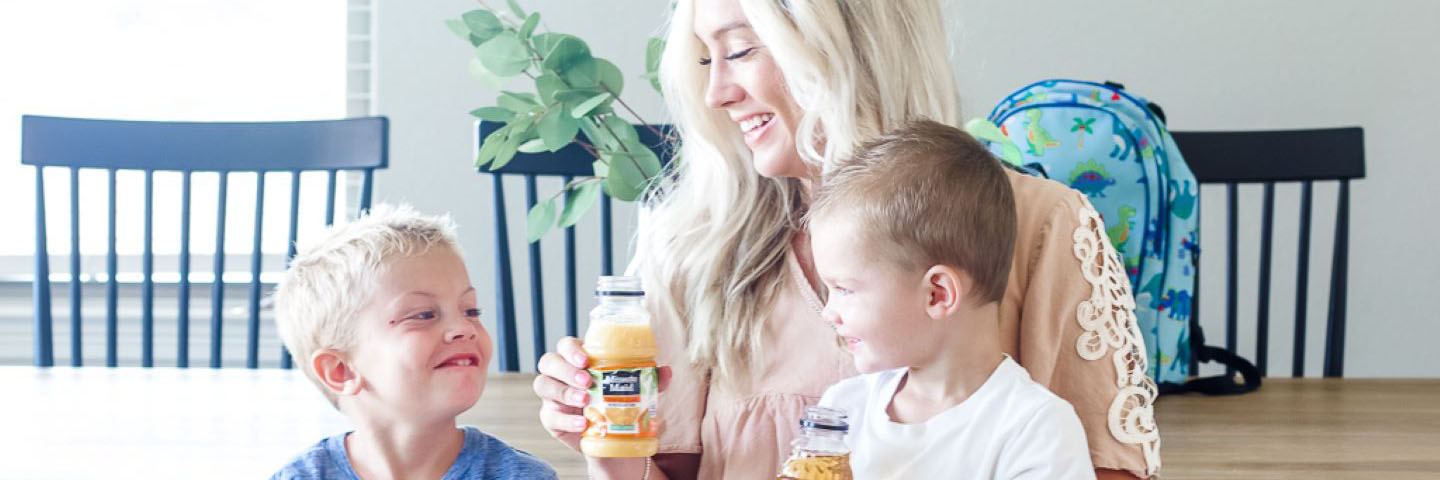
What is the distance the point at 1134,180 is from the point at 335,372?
887mm

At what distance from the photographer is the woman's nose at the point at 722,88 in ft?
4.03

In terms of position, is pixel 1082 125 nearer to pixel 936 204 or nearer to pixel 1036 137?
pixel 1036 137

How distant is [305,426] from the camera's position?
4.67 feet

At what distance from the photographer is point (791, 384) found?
1.20 m

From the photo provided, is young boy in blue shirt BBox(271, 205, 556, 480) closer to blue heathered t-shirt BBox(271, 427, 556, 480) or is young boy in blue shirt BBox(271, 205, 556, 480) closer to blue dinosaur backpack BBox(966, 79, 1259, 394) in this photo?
blue heathered t-shirt BBox(271, 427, 556, 480)

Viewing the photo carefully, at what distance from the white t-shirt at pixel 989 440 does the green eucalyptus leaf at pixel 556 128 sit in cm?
43

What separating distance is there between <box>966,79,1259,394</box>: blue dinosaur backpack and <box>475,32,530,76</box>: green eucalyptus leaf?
21.2 inches

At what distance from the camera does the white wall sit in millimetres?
2777

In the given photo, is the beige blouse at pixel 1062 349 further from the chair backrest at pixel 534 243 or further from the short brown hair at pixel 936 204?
the chair backrest at pixel 534 243

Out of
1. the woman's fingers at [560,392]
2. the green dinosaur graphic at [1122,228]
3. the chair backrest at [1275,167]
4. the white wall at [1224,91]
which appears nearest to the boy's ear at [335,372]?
the woman's fingers at [560,392]

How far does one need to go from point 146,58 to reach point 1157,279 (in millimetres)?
2340

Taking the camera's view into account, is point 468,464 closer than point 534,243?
Yes

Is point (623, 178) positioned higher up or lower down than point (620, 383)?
higher up

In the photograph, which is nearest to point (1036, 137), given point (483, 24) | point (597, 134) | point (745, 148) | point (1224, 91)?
point (745, 148)
